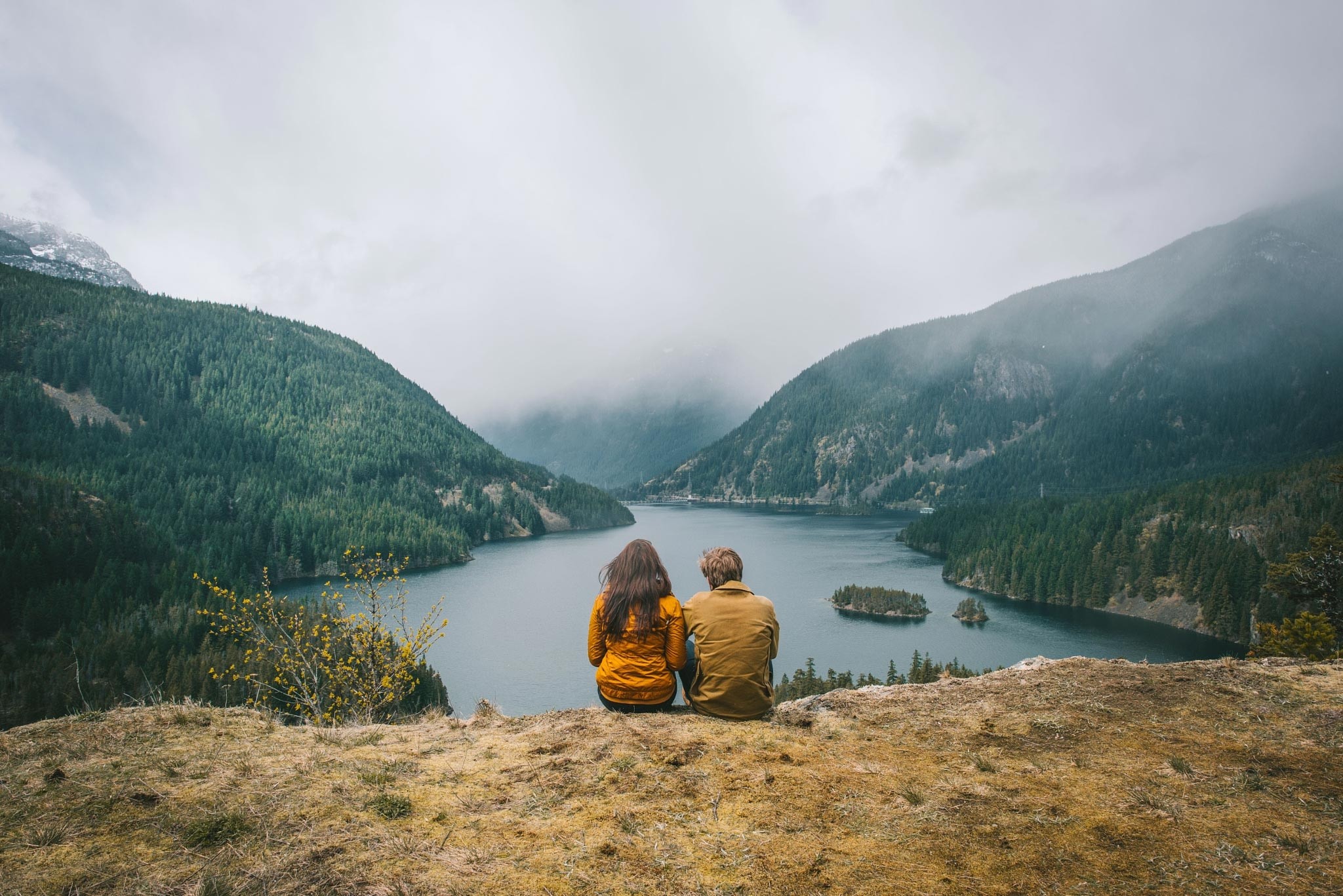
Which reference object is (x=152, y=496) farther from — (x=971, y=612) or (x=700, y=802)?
(x=700, y=802)

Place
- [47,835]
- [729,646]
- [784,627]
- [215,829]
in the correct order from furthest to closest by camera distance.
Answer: [784,627] → [729,646] → [215,829] → [47,835]

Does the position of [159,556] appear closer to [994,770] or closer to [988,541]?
[994,770]

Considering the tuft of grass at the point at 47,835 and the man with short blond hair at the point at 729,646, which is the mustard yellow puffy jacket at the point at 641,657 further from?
the tuft of grass at the point at 47,835

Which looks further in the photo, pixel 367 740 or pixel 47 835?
pixel 367 740

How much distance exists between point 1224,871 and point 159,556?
114454mm

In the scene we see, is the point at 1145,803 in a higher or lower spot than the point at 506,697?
higher

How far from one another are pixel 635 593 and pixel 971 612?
83.3m

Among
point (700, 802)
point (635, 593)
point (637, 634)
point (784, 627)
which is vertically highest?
point (635, 593)

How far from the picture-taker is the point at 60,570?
76062mm

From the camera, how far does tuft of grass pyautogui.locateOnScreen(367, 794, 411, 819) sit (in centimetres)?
588

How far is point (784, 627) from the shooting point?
70.4 meters

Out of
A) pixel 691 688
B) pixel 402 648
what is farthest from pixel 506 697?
pixel 691 688

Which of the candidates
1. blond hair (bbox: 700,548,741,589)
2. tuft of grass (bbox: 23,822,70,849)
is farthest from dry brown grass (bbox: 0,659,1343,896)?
blond hair (bbox: 700,548,741,589)

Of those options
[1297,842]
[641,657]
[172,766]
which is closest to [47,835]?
[172,766]
